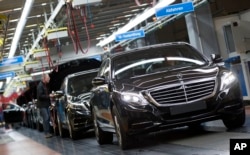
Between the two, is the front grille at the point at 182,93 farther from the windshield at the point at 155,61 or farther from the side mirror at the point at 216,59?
the side mirror at the point at 216,59

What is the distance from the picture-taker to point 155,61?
820cm

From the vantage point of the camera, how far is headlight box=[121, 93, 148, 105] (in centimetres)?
699

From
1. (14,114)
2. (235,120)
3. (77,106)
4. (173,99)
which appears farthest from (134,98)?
(14,114)

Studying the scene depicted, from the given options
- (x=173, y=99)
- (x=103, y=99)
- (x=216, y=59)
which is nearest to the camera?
(x=173, y=99)

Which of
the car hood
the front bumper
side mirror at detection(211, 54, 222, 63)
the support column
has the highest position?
the support column

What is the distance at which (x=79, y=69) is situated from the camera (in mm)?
15305

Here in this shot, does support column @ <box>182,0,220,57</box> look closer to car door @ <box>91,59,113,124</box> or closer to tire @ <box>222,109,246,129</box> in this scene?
car door @ <box>91,59,113,124</box>

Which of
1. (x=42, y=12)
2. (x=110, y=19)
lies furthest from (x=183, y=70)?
(x=110, y=19)

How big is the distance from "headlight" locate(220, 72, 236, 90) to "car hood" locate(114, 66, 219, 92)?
0.41ft

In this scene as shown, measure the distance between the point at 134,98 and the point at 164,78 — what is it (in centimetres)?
57

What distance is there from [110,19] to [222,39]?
9866mm

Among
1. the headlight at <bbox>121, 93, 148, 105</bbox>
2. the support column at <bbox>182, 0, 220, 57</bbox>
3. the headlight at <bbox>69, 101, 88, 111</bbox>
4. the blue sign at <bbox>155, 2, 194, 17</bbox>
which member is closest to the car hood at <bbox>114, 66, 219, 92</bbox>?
the headlight at <bbox>121, 93, 148, 105</bbox>

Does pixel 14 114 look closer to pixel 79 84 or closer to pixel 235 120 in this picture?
pixel 79 84

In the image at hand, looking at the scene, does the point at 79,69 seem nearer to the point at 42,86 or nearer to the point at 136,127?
the point at 42,86
